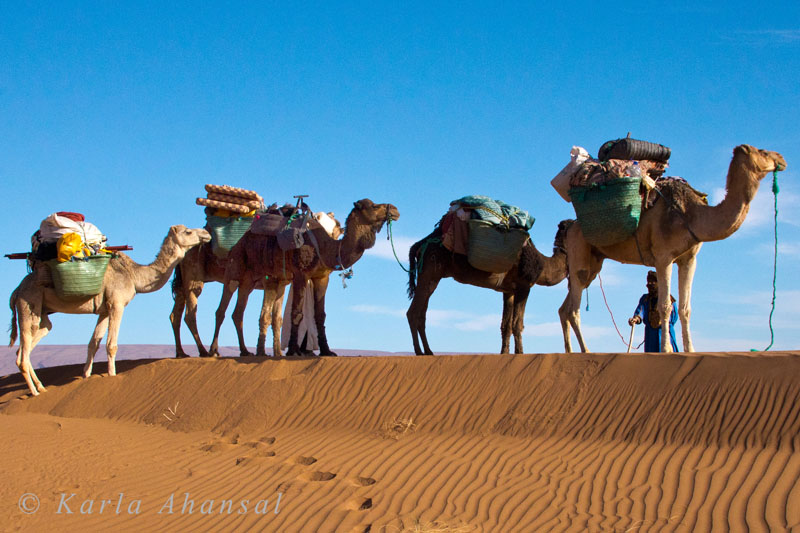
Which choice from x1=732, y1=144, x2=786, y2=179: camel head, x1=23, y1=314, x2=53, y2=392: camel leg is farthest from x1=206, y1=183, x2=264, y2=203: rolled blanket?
x1=732, y1=144, x2=786, y2=179: camel head

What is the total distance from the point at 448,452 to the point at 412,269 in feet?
15.4

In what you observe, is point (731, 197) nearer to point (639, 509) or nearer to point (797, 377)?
point (797, 377)

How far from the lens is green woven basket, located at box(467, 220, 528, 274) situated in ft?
39.9

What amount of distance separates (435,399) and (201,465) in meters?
3.00

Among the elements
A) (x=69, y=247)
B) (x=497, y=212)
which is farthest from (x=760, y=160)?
(x=69, y=247)

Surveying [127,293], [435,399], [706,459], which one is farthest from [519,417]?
[127,293]

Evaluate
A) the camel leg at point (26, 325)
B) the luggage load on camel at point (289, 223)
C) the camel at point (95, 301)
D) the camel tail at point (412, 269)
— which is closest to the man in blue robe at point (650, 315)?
the camel tail at point (412, 269)

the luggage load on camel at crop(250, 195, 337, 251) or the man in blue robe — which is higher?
the luggage load on camel at crop(250, 195, 337, 251)

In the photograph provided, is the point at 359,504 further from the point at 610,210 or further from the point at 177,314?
the point at 177,314

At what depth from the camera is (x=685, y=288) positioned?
10891mm

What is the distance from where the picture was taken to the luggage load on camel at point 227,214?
1631cm

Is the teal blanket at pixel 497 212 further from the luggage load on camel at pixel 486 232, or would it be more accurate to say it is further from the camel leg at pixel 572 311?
the camel leg at pixel 572 311

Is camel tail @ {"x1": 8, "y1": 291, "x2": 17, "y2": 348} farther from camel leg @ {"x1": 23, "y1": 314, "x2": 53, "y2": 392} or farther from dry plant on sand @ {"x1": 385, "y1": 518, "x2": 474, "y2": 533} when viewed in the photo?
dry plant on sand @ {"x1": 385, "y1": 518, "x2": 474, "y2": 533}

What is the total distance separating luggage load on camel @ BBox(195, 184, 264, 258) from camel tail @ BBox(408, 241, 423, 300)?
4.75 metres
